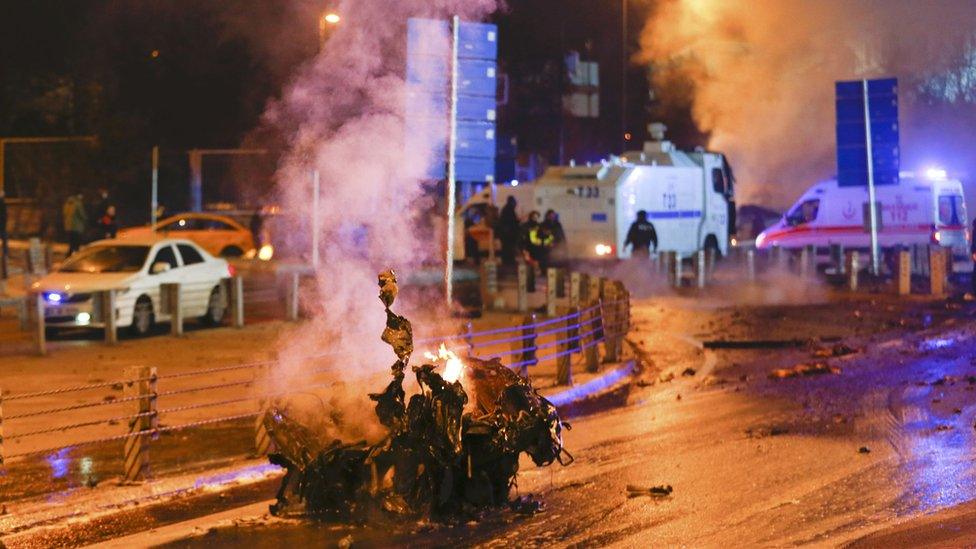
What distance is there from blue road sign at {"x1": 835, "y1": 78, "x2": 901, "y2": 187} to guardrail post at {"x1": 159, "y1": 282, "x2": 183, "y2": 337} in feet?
51.2

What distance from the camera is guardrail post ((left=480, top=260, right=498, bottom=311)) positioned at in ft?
79.0

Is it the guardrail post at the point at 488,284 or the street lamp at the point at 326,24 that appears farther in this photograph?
the guardrail post at the point at 488,284

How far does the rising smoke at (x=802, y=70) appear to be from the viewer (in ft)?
108

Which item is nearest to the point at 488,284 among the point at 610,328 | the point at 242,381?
the point at 610,328

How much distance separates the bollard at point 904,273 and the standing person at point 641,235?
528cm

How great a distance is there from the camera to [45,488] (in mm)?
9289

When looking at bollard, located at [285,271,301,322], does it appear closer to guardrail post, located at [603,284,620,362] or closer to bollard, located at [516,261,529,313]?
bollard, located at [516,261,529,313]

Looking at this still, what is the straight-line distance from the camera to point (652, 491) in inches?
347

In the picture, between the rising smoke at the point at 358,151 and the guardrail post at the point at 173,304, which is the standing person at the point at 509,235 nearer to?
the guardrail post at the point at 173,304

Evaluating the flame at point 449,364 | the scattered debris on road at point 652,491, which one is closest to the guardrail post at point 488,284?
the scattered debris on road at point 652,491

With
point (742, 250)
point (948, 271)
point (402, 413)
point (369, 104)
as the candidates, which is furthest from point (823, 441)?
point (742, 250)

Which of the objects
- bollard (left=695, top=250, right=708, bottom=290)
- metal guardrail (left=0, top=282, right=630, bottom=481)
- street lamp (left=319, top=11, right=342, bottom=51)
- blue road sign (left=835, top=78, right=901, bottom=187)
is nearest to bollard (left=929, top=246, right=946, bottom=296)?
blue road sign (left=835, top=78, right=901, bottom=187)

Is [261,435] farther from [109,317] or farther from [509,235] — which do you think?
[509,235]

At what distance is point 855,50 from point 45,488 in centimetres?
2991
